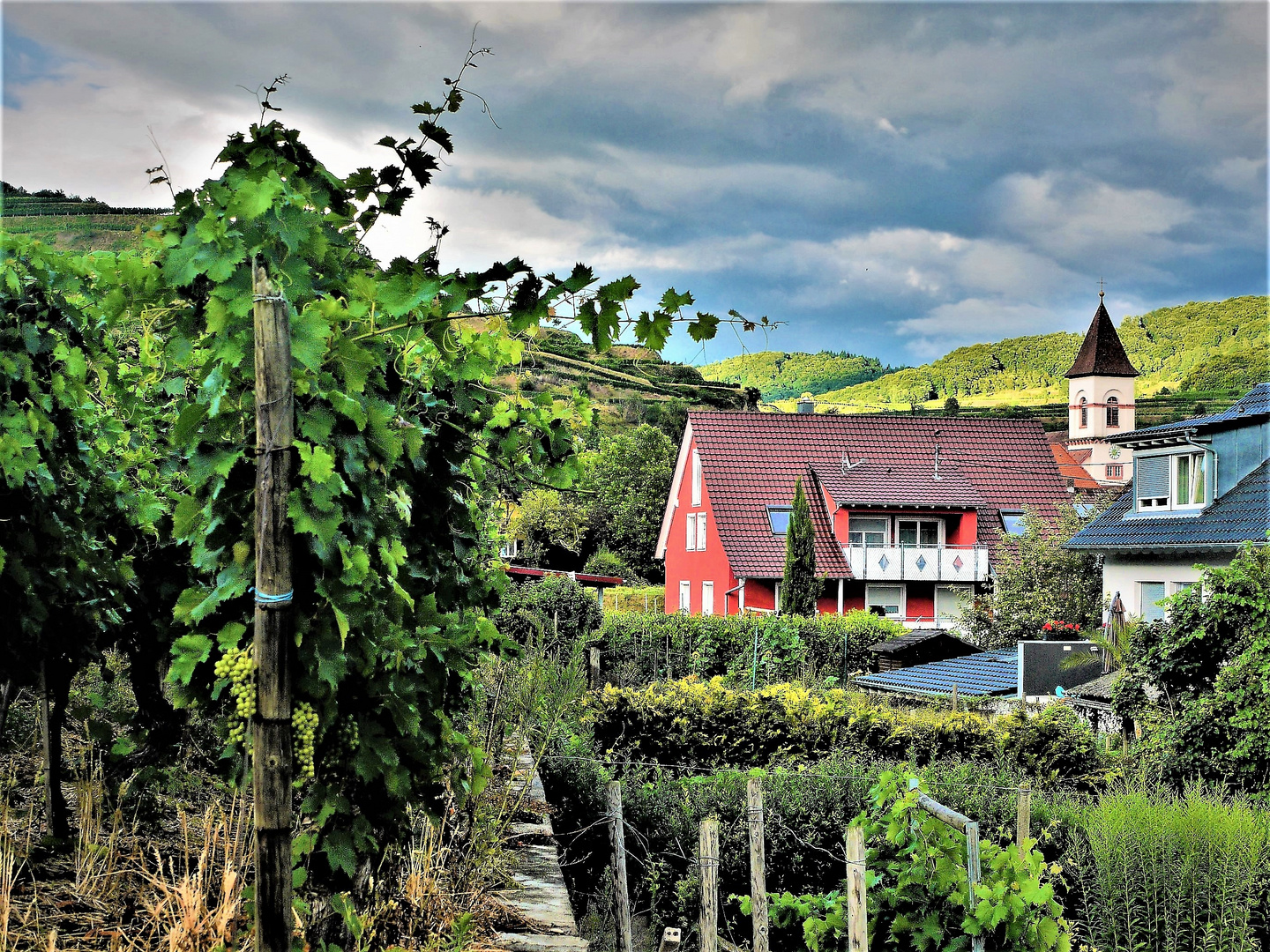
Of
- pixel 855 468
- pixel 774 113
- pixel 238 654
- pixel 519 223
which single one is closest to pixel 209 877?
pixel 238 654

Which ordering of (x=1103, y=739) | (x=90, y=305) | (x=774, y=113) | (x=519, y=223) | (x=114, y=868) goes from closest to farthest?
(x=114, y=868) < (x=90, y=305) < (x=519, y=223) < (x=1103, y=739) < (x=774, y=113)

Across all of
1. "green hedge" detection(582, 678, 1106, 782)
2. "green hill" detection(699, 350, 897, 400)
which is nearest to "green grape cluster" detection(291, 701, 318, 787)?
"green hedge" detection(582, 678, 1106, 782)

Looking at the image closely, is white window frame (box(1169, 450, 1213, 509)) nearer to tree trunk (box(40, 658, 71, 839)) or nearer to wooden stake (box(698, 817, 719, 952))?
wooden stake (box(698, 817, 719, 952))

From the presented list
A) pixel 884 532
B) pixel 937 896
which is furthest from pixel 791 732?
pixel 884 532

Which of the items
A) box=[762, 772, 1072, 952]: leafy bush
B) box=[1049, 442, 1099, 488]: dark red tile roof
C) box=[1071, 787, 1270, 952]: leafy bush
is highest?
box=[1049, 442, 1099, 488]: dark red tile roof

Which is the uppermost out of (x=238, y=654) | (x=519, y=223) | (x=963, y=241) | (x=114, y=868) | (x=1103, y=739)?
(x=963, y=241)

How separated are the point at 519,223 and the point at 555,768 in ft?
15.9

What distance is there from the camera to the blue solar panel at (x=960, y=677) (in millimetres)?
14555

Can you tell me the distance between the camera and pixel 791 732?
33.4ft

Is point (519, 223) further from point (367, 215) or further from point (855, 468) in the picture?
point (855, 468)

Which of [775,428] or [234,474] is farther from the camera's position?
[775,428]

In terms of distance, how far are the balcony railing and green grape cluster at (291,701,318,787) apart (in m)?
27.9

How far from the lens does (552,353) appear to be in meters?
4.71

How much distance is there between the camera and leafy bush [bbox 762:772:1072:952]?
4.98m
